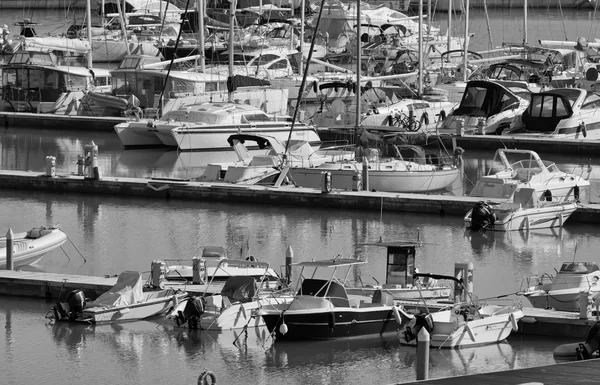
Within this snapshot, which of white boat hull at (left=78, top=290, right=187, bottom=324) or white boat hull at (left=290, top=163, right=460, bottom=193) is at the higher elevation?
white boat hull at (left=290, top=163, right=460, bottom=193)

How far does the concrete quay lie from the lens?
37781 mm

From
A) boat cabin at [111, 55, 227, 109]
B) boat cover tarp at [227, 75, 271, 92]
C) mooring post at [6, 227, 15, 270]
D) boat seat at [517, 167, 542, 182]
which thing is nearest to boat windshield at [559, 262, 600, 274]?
mooring post at [6, 227, 15, 270]

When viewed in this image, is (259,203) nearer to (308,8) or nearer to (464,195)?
(464,195)

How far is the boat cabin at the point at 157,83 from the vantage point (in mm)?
56531

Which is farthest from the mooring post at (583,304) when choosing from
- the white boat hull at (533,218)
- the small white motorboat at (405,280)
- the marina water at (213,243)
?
the white boat hull at (533,218)

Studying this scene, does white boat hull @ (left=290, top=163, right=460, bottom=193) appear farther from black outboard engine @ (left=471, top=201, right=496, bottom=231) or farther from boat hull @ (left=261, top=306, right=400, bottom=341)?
boat hull @ (left=261, top=306, right=400, bottom=341)

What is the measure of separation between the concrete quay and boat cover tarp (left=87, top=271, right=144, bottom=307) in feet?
43.9

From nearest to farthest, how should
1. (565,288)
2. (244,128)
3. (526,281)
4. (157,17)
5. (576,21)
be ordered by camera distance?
(565,288), (526,281), (244,128), (157,17), (576,21)

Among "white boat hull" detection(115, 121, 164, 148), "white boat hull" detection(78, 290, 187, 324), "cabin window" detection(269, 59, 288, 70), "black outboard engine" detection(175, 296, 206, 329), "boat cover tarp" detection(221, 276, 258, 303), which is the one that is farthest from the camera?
"cabin window" detection(269, 59, 288, 70)

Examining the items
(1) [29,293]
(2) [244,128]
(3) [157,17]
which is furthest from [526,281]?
(3) [157,17]

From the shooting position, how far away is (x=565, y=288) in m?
25.9

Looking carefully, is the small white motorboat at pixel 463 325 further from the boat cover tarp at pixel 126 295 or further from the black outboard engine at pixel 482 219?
the black outboard engine at pixel 482 219

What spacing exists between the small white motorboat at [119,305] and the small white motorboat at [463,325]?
4791 millimetres

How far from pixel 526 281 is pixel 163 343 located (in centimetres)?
882
